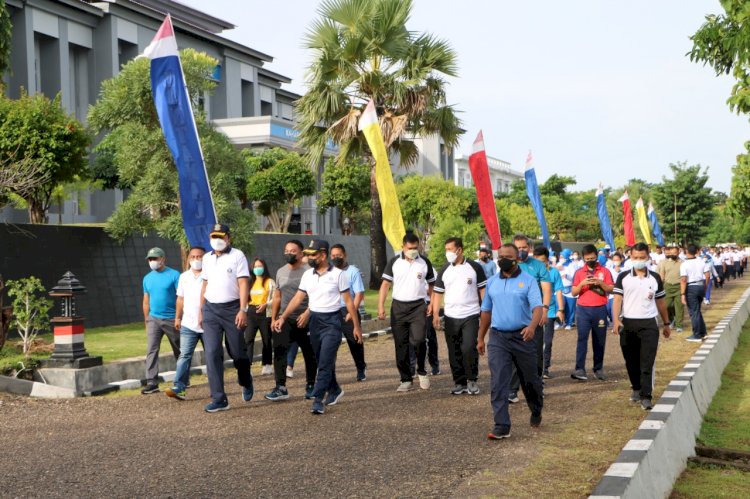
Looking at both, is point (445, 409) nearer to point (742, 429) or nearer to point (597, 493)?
point (742, 429)

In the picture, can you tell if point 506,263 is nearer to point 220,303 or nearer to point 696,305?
point 220,303

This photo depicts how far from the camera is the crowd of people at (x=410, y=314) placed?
7.93m


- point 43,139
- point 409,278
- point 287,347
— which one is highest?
point 43,139

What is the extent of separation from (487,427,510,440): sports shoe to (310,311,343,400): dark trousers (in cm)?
202

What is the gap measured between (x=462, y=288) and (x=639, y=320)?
194 cm

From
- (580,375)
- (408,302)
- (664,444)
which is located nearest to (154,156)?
(408,302)

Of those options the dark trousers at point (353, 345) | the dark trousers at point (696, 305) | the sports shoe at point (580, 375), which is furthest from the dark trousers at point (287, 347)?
the dark trousers at point (696, 305)

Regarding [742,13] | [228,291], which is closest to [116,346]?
[228,291]

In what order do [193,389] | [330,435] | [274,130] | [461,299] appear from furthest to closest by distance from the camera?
[274,130]
[193,389]
[461,299]
[330,435]

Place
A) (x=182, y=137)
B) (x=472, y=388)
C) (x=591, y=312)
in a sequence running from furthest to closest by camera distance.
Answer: (x=182, y=137)
(x=591, y=312)
(x=472, y=388)

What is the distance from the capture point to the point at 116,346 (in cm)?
1504

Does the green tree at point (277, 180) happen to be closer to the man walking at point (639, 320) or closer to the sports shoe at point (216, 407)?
A: the man walking at point (639, 320)

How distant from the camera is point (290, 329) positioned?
9.99 metres

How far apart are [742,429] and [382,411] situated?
3.48 m
